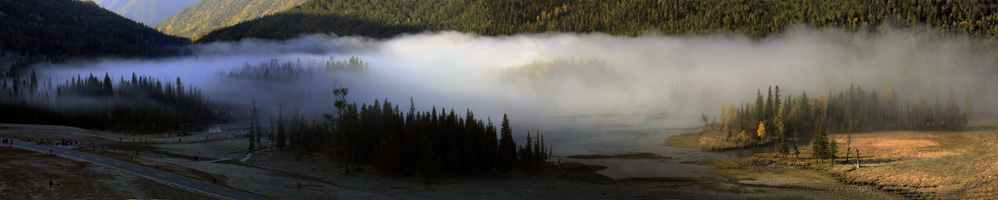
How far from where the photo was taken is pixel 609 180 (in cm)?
14175

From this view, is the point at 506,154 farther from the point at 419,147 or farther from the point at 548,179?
the point at 419,147

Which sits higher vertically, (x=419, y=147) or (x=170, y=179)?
(x=419, y=147)

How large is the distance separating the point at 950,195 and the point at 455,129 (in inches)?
3523

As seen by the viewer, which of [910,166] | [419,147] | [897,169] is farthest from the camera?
[910,166]

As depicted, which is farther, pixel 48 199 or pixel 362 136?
pixel 362 136

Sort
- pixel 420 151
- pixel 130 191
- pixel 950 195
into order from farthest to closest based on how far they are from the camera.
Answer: pixel 420 151
pixel 950 195
pixel 130 191

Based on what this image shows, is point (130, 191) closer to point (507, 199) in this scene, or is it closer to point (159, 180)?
point (159, 180)

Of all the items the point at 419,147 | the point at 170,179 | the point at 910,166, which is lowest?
the point at 910,166

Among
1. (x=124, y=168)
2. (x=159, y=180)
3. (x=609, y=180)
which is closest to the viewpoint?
(x=159, y=180)

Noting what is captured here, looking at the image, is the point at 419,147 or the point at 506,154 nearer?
the point at 419,147

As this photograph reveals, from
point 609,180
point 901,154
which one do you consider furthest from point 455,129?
point 901,154

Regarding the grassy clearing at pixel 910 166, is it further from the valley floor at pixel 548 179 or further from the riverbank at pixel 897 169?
the valley floor at pixel 548 179

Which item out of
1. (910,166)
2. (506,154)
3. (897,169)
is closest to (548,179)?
(506,154)

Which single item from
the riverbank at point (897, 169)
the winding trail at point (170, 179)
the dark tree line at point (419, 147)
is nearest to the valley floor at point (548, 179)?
the riverbank at point (897, 169)
